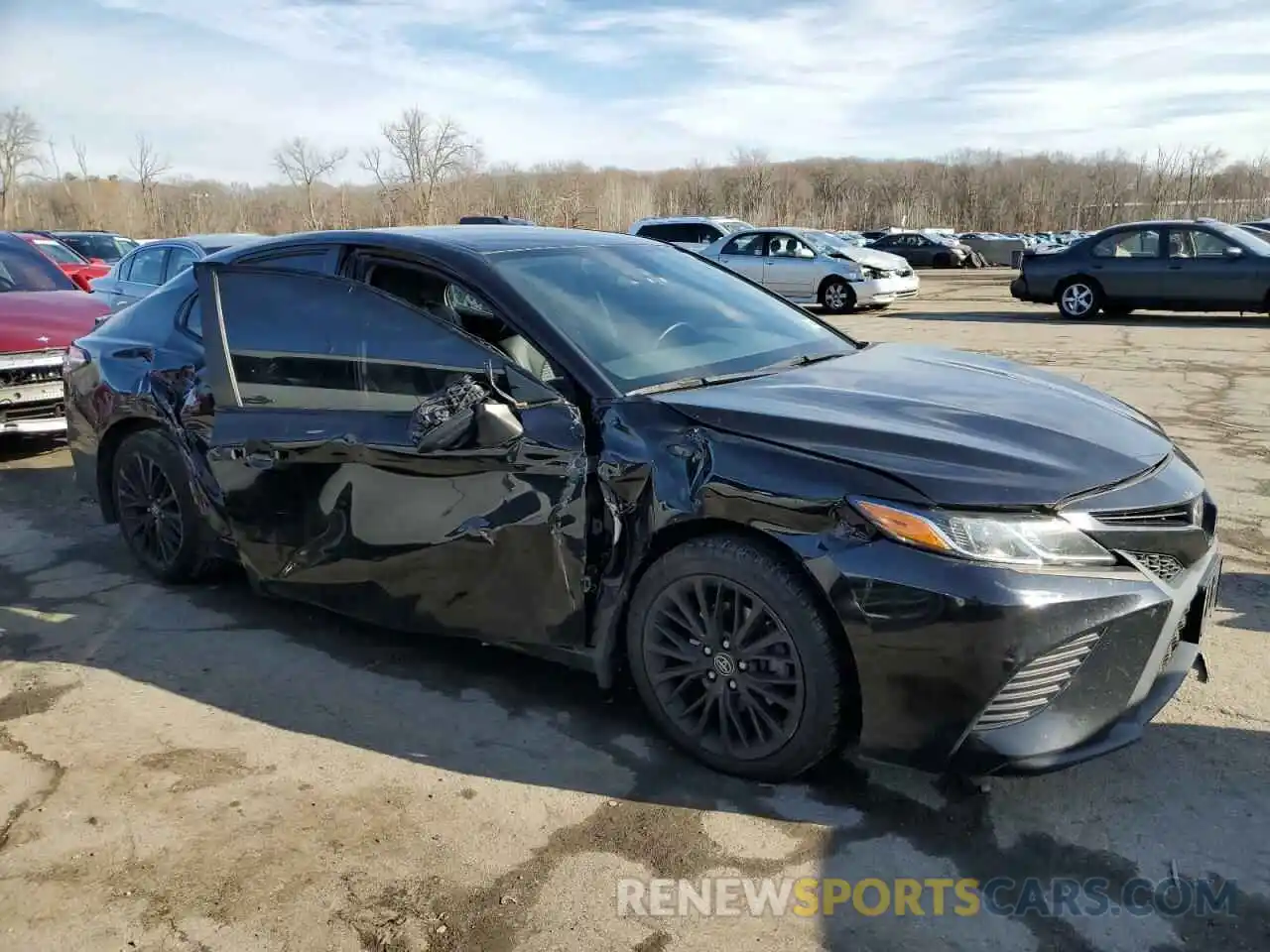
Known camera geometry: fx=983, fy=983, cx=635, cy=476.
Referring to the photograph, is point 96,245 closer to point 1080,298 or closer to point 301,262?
point 1080,298

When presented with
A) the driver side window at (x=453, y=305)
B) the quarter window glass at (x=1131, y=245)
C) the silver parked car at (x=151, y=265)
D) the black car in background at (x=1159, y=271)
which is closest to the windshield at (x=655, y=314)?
the driver side window at (x=453, y=305)

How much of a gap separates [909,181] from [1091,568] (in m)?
96.8

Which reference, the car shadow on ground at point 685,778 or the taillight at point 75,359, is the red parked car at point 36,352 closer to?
the taillight at point 75,359

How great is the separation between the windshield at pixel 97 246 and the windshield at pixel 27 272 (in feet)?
44.6

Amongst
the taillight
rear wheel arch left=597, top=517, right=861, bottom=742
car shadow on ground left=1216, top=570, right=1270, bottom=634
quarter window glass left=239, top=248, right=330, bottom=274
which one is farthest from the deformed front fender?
the taillight

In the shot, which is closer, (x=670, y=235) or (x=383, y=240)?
(x=383, y=240)

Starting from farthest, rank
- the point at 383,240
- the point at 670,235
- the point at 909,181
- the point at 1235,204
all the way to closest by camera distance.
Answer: the point at 909,181 → the point at 1235,204 → the point at 670,235 → the point at 383,240

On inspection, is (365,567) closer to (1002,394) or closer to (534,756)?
(534,756)

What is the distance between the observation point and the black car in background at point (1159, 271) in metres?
→ 14.4

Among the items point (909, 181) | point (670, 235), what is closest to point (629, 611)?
point (670, 235)

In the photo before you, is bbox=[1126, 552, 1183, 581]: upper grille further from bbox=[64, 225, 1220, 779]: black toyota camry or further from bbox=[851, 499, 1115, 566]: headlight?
bbox=[851, 499, 1115, 566]: headlight

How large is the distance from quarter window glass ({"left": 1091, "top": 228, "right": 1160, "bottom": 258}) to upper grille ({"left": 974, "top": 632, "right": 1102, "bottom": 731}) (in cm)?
1454

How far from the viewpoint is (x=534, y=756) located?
10.1 feet

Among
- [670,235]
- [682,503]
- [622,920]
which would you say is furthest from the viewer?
[670,235]
